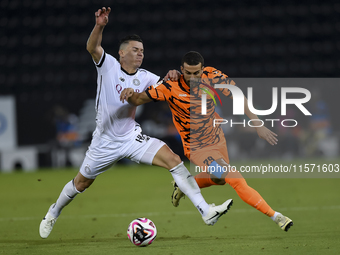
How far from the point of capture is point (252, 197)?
4.84m

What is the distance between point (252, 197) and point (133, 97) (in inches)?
64.9

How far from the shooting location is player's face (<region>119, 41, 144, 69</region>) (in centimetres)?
534

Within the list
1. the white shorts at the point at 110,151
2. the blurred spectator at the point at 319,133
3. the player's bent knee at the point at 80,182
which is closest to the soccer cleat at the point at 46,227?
the player's bent knee at the point at 80,182

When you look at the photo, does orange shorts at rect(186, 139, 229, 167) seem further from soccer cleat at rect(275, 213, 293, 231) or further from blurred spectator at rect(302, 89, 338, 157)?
blurred spectator at rect(302, 89, 338, 157)

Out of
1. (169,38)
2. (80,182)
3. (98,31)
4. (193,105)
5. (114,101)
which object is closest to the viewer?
(98,31)

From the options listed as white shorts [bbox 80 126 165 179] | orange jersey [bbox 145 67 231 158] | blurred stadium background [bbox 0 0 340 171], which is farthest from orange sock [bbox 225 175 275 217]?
blurred stadium background [bbox 0 0 340 171]

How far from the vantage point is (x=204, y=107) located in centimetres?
523

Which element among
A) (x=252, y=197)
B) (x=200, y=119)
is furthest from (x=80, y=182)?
(x=252, y=197)

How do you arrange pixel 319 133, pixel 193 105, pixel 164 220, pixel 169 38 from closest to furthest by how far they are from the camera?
pixel 193 105 < pixel 164 220 < pixel 319 133 < pixel 169 38

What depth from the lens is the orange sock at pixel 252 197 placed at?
478 cm

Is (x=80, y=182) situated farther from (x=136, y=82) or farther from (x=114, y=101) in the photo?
(x=136, y=82)

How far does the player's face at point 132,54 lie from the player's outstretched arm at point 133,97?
20.0 inches

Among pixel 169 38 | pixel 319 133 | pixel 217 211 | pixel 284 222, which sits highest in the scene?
pixel 169 38

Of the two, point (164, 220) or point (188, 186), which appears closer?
point (188, 186)
